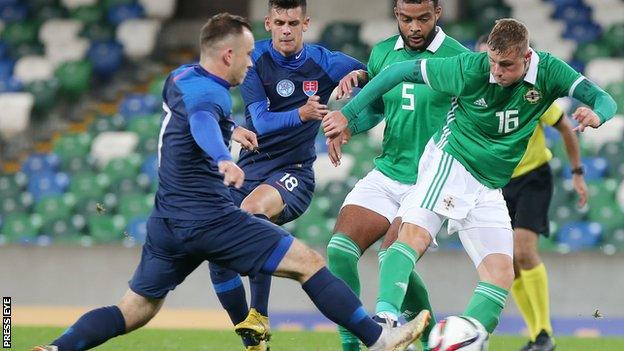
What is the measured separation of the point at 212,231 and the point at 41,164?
9.94 m

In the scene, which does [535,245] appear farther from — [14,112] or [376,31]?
[14,112]

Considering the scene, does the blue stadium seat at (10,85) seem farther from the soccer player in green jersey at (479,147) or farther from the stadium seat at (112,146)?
the soccer player in green jersey at (479,147)

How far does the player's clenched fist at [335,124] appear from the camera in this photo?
6.52 meters

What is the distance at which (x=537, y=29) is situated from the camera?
16375mm

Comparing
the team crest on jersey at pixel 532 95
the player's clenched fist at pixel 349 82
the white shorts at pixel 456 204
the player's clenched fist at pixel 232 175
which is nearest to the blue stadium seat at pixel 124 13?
the player's clenched fist at pixel 349 82

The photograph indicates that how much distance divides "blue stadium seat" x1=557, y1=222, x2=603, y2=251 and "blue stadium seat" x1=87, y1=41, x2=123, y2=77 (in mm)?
7217

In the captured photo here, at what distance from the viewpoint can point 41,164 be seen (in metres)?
15.4

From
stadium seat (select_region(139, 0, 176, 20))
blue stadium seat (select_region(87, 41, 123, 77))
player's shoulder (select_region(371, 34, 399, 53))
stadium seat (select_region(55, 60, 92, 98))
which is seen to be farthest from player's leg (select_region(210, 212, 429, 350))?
stadium seat (select_region(139, 0, 176, 20))

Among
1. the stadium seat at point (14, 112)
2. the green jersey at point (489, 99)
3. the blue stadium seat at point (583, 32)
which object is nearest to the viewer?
the green jersey at point (489, 99)

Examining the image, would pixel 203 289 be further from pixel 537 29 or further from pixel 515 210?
pixel 537 29

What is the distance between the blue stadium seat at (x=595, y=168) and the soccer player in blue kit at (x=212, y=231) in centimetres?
794

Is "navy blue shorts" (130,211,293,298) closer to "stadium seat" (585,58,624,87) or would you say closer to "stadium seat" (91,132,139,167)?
"stadium seat" (91,132,139,167)

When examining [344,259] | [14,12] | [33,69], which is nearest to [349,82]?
[344,259]

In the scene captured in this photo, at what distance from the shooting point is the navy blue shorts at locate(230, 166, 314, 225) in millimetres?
7453
